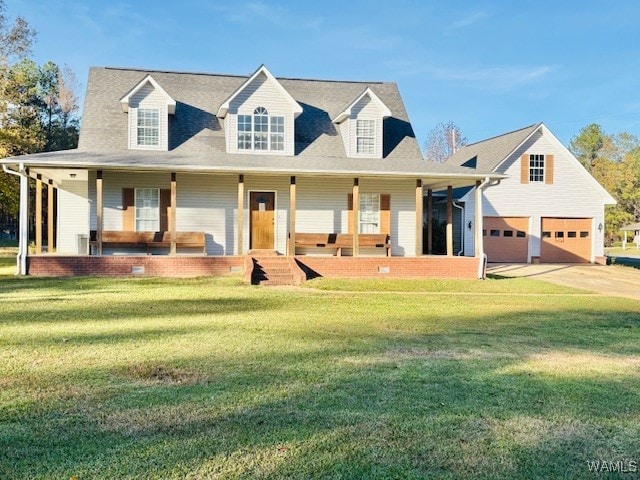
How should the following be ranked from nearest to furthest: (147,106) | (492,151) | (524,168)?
(147,106), (524,168), (492,151)

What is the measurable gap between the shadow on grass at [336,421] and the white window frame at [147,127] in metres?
13.2


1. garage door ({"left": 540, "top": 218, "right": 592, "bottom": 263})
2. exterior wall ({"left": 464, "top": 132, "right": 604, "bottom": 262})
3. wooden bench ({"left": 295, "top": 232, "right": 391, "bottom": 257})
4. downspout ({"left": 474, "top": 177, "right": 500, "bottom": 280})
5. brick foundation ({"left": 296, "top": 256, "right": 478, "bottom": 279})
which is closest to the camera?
brick foundation ({"left": 296, "top": 256, "right": 478, "bottom": 279})

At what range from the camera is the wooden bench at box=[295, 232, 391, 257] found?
1773 cm

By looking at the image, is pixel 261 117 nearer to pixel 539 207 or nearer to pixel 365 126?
pixel 365 126

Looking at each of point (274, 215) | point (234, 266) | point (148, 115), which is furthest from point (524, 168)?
point (148, 115)

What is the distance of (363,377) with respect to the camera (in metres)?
5.66

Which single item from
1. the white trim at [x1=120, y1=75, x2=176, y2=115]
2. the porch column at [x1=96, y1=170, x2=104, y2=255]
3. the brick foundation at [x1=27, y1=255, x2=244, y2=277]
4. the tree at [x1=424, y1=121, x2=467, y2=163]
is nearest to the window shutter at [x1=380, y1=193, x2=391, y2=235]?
the brick foundation at [x1=27, y1=255, x2=244, y2=277]

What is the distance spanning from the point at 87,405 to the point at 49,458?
105 centimetres

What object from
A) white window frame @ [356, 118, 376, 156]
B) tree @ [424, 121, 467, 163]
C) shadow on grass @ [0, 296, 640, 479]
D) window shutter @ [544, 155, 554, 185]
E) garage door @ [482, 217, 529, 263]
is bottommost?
shadow on grass @ [0, 296, 640, 479]

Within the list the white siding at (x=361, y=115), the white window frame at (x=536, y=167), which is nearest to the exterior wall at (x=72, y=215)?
the white siding at (x=361, y=115)

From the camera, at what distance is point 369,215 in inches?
779

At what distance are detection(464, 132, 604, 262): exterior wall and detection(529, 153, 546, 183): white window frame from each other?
0.18 meters

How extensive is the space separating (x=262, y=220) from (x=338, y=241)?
2.84m

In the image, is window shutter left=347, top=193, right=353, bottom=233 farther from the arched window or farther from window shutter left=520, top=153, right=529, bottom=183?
window shutter left=520, top=153, right=529, bottom=183
